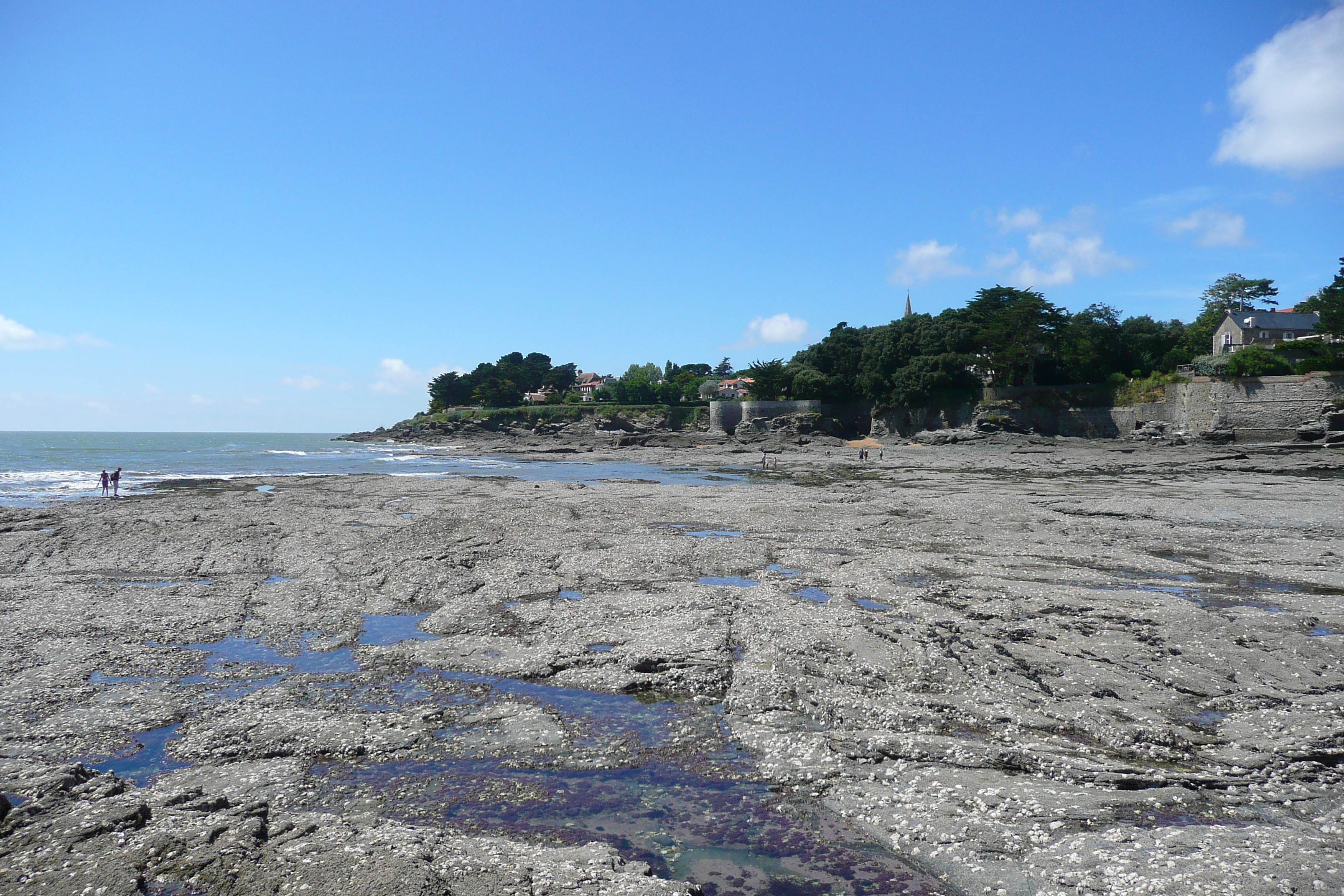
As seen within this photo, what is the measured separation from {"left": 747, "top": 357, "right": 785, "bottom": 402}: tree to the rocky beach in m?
70.7

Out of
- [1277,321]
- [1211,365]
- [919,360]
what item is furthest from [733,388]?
[1211,365]

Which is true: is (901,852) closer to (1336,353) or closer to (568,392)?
(1336,353)

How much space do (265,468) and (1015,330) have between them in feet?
211

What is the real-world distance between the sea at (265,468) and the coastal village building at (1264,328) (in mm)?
57529

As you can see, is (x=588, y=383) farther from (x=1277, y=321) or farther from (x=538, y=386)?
(x=1277, y=321)

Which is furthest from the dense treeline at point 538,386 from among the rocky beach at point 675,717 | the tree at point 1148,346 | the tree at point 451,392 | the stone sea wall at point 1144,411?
the rocky beach at point 675,717

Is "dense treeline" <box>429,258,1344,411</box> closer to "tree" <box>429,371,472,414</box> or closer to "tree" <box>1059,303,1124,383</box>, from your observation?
"tree" <box>1059,303,1124,383</box>

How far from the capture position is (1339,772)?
629cm

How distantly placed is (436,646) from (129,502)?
23631 mm

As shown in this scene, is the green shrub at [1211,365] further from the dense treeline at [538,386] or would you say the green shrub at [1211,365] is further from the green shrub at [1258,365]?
the dense treeline at [538,386]

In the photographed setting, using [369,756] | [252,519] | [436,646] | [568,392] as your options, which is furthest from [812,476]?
[568,392]

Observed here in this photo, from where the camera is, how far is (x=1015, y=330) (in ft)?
208

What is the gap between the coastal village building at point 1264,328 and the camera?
68500mm

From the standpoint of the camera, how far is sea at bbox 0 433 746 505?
3656 centimetres
